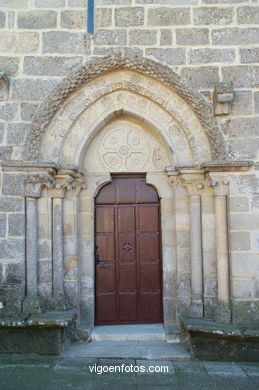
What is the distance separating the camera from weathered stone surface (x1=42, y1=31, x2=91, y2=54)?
4.02 meters

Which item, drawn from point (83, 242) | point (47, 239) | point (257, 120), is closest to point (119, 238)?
point (83, 242)

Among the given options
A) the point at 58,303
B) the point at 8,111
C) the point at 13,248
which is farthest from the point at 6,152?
the point at 58,303

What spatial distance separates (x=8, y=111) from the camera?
13.0ft

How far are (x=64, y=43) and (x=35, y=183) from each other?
1.84 meters

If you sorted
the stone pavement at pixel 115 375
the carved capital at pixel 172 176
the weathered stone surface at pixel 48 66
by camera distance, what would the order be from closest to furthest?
the stone pavement at pixel 115 375 < the weathered stone surface at pixel 48 66 < the carved capital at pixel 172 176

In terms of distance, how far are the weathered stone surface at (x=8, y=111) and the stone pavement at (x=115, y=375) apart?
9.37 ft

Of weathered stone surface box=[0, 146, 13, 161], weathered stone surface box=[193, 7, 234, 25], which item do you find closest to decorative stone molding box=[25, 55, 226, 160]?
weathered stone surface box=[0, 146, 13, 161]

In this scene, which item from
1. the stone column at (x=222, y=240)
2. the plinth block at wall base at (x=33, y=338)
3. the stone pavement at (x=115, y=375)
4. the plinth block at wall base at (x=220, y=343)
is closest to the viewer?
the stone pavement at (x=115, y=375)

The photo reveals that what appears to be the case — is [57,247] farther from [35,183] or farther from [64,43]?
[64,43]

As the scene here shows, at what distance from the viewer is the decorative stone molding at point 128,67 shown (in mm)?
3891

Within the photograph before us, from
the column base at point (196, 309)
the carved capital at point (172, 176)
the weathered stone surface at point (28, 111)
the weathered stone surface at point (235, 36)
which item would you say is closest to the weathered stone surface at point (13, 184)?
the weathered stone surface at point (28, 111)

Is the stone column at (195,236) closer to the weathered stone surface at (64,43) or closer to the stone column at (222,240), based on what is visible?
the stone column at (222,240)

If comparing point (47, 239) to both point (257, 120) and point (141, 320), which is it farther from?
point (257, 120)

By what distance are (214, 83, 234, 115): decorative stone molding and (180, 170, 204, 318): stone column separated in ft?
2.66
